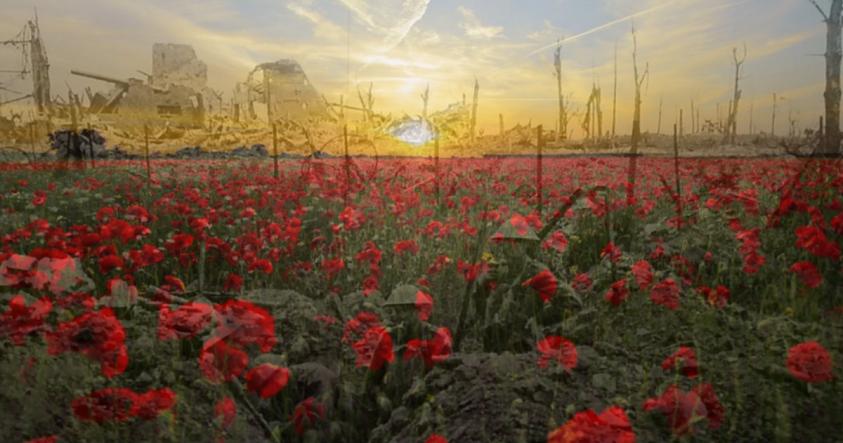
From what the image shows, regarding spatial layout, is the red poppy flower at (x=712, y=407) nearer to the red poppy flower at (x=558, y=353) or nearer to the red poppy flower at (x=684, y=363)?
the red poppy flower at (x=684, y=363)

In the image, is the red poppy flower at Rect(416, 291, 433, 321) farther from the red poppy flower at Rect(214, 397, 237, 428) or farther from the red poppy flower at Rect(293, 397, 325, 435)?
the red poppy flower at Rect(214, 397, 237, 428)

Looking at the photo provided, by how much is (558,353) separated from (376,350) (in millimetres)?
656

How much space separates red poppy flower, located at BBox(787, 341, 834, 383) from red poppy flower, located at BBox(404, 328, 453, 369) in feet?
3.56

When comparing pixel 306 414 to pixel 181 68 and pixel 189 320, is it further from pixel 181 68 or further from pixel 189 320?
pixel 181 68

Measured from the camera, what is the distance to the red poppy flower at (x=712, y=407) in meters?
1.42

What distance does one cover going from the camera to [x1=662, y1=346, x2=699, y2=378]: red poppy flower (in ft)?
5.45

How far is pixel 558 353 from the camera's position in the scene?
1770 mm

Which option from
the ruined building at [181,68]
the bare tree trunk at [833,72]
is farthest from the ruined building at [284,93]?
the bare tree trunk at [833,72]

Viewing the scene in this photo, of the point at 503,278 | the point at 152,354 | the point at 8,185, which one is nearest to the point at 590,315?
the point at 503,278

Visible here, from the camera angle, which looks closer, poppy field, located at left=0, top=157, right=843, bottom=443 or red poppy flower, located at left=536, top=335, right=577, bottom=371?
poppy field, located at left=0, top=157, right=843, bottom=443

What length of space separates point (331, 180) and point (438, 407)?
5.61 m

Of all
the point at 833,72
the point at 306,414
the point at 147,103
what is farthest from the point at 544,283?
the point at 147,103

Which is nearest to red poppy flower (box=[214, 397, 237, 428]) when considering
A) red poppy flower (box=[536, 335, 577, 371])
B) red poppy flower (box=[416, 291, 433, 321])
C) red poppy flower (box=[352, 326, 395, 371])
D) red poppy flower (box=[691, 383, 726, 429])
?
red poppy flower (box=[352, 326, 395, 371])

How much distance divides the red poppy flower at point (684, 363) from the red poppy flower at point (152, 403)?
157 cm
